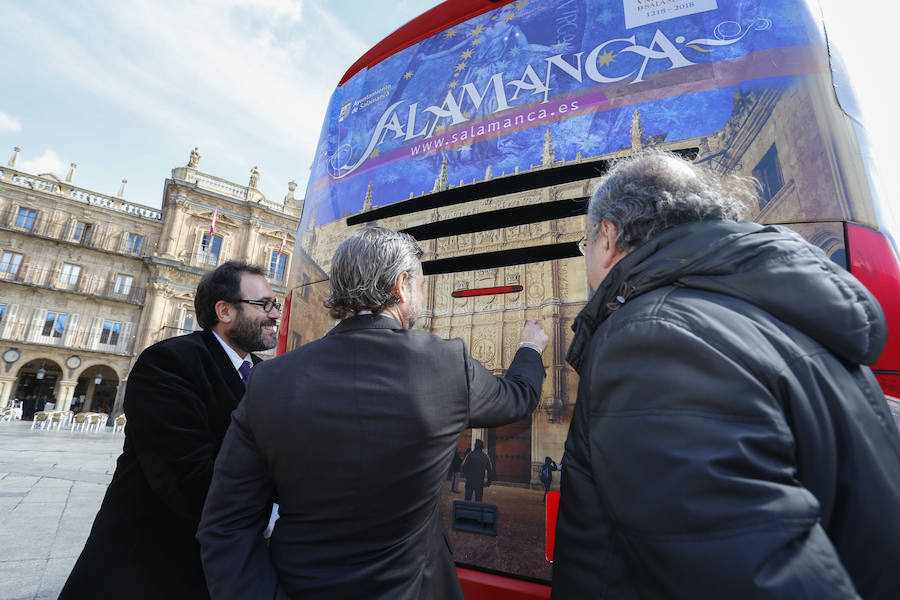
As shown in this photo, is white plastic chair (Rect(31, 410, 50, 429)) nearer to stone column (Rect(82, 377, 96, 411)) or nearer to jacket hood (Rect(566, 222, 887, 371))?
stone column (Rect(82, 377, 96, 411))

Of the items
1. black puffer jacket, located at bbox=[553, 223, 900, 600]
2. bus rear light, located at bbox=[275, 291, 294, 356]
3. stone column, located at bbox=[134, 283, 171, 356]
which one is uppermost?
stone column, located at bbox=[134, 283, 171, 356]

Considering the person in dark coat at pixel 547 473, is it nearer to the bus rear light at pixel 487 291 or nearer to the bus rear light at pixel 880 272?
the bus rear light at pixel 487 291

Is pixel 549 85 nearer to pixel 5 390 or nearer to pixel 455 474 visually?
pixel 455 474

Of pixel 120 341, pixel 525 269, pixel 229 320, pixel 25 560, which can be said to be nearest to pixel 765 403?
pixel 525 269

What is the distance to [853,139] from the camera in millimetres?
1267

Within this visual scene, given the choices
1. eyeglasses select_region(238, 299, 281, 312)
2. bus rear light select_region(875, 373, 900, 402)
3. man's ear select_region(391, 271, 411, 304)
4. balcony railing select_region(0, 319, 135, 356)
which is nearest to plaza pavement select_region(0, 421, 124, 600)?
eyeglasses select_region(238, 299, 281, 312)

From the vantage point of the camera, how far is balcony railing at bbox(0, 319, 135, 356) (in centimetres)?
2491

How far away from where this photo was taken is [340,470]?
1.08 m

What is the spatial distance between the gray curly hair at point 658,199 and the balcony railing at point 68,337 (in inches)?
1272

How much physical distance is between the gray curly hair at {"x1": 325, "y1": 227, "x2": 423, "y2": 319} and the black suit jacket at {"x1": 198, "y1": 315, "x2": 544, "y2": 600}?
0.42 ft

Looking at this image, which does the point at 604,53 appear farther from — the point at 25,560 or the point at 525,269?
the point at 25,560

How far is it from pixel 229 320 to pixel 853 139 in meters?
2.43

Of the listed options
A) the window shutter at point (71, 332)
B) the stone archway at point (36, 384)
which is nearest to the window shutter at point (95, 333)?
the window shutter at point (71, 332)

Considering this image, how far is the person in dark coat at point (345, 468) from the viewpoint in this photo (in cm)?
108
